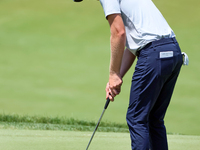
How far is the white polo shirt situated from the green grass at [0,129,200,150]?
1.47 metres

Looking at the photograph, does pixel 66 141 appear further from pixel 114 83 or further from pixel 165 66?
pixel 165 66

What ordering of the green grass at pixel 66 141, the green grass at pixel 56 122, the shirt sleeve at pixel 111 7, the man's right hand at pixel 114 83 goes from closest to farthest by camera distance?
the shirt sleeve at pixel 111 7, the man's right hand at pixel 114 83, the green grass at pixel 66 141, the green grass at pixel 56 122

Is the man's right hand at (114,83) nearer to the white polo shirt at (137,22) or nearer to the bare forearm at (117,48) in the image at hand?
the bare forearm at (117,48)

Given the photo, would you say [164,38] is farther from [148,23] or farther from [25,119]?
[25,119]

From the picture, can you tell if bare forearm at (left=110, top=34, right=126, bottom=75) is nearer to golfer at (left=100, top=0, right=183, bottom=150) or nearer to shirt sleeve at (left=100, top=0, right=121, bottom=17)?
golfer at (left=100, top=0, right=183, bottom=150)

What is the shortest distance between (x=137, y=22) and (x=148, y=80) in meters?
0.37

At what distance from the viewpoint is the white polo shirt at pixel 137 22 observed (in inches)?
72.9

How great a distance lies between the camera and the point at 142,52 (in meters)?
1.88

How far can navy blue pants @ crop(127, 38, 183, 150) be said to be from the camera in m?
1.85

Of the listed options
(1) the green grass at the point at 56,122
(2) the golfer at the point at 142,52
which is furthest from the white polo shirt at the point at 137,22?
(1) the green grass at the point at 56,122

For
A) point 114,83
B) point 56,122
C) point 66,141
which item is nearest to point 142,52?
point 114,83

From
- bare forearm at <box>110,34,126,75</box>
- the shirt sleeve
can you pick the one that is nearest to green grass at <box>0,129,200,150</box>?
bare forearm at <box>110,34,126,75</box>

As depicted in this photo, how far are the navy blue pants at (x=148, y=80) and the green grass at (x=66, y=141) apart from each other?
1.15m

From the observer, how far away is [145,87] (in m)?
1.88
